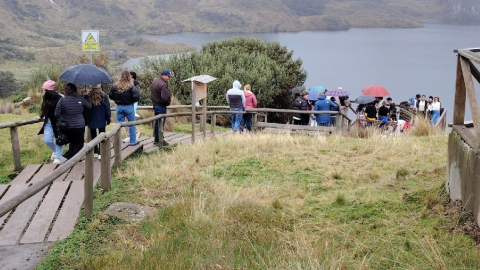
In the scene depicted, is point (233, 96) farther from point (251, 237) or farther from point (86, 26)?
point (86, 26)

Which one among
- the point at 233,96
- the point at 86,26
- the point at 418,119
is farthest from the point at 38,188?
the point at 86,26

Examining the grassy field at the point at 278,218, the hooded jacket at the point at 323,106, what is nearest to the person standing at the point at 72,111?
the grassy field at the point at 278,218

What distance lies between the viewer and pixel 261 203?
579cm

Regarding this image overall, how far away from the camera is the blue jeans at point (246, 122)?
548 inches

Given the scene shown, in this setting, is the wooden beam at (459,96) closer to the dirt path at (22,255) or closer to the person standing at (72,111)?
the dirt path at (22,255)

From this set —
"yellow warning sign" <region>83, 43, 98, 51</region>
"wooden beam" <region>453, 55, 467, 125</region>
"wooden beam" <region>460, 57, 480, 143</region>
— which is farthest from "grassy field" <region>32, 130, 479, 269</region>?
"yellow warning sign" <region>83, 43, 98, 51</region>

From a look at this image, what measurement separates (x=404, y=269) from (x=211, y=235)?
5.64 ft

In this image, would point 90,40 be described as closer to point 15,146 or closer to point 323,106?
point 15,146

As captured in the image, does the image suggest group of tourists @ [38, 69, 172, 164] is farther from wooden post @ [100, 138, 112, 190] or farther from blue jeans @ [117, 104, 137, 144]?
wooden post @ [100, 138, 112, 190]

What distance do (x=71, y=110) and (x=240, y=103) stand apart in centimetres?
595

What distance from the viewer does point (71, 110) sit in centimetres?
772

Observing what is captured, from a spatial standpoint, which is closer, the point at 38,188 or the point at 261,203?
the point at 38,188

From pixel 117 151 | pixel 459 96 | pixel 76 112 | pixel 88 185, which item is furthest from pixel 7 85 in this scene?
pixel 459 96

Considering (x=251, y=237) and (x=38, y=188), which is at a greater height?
(x=38, y=188)
